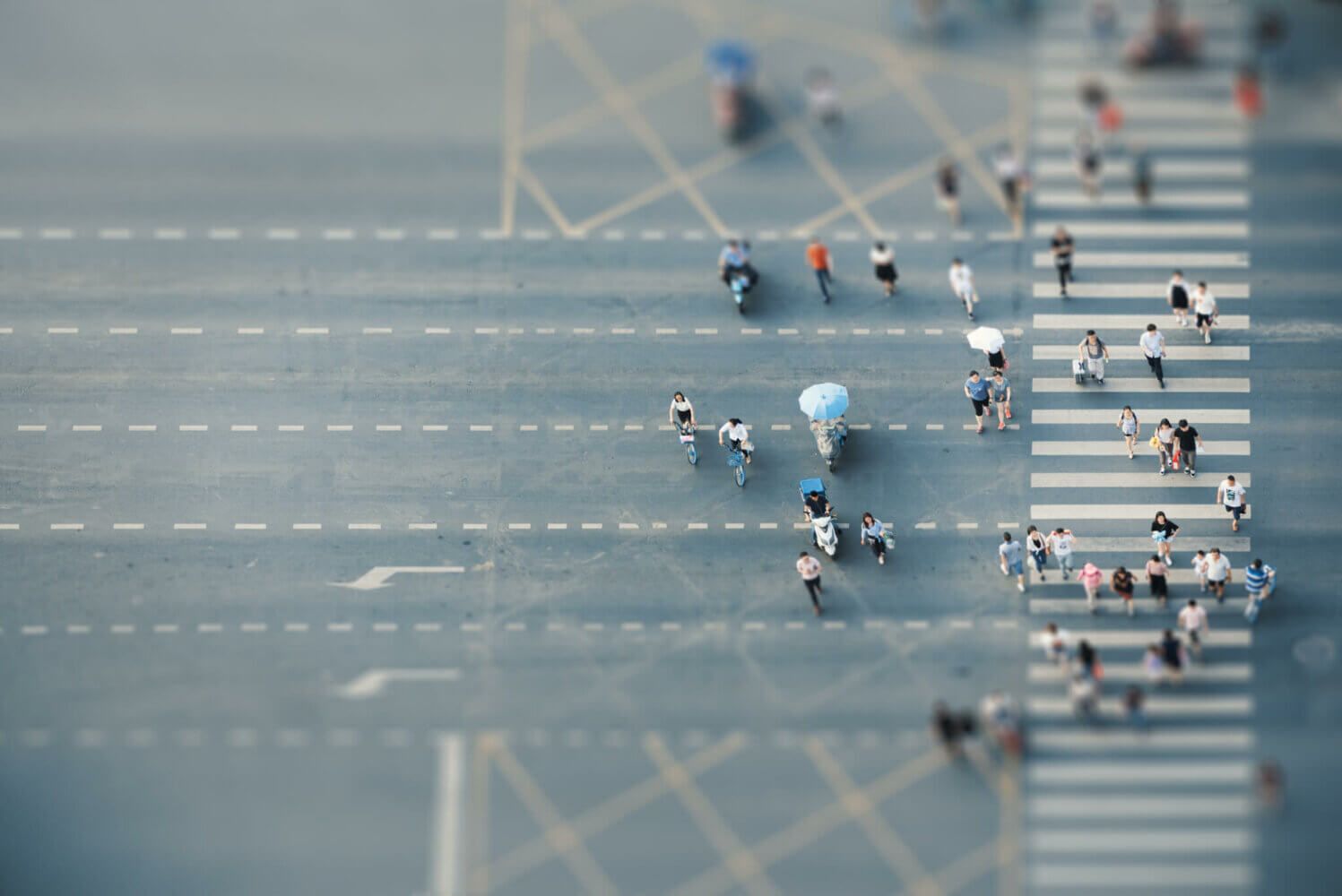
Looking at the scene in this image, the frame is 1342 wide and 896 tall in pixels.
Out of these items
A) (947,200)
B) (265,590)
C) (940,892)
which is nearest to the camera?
(940,892)

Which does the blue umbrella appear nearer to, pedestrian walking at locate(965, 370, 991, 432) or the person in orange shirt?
pedestrian walking at locate(965, 370, 991, 432)

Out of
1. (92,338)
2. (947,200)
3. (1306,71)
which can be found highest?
(1306,71)

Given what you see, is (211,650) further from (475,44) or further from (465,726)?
(475,44)

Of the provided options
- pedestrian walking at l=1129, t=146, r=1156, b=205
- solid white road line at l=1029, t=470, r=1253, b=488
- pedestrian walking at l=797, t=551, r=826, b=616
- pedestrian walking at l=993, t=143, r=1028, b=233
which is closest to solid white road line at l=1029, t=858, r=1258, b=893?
pedestrian walking at l=797, t=551, r=826, b=616

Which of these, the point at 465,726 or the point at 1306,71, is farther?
the point at 1306,71

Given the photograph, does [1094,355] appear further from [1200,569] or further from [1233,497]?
[1200,569]

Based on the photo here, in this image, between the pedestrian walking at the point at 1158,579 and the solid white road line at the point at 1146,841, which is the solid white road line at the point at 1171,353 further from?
A: the solid white road line at the point at 1146,841

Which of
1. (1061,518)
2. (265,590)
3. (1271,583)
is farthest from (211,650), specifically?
(1271,583)

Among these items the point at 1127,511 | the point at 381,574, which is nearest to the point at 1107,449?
the point at 1127,511
